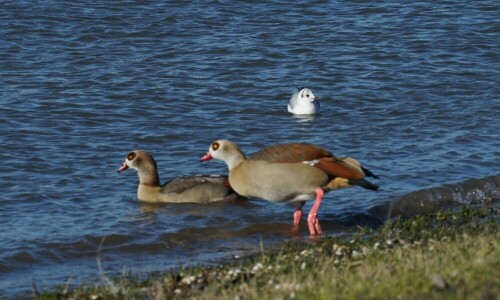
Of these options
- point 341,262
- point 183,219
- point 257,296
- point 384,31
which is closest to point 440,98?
point 384,31

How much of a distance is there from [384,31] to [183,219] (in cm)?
1154

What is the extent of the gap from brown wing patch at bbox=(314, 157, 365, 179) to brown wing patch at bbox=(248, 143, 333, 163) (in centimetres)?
12

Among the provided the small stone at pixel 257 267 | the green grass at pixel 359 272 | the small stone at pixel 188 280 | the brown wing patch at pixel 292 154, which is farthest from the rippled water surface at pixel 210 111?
the small stone at pixel 188 280

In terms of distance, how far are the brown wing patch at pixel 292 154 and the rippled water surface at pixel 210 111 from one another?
3.32ft

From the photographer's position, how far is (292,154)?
11.8 m

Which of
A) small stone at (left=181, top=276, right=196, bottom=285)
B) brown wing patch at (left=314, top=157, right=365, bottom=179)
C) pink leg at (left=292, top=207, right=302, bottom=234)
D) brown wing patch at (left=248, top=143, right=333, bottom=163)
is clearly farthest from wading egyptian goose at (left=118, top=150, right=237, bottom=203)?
small stone at (left=181, top=276, right=196, bottom=285)

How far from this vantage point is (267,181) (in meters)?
11.7

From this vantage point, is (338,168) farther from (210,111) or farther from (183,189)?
(210,111)

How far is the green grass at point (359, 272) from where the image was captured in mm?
7363

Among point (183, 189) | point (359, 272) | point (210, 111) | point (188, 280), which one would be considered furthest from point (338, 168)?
point (210, 111)

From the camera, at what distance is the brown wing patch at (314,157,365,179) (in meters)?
11.6

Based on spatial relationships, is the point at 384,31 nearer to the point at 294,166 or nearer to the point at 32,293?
the point at 294,166

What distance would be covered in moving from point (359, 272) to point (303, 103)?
33.2 feet

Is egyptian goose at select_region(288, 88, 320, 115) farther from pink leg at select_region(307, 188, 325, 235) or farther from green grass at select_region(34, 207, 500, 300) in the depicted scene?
green grass at select_region(34, 207, 500, 300)
